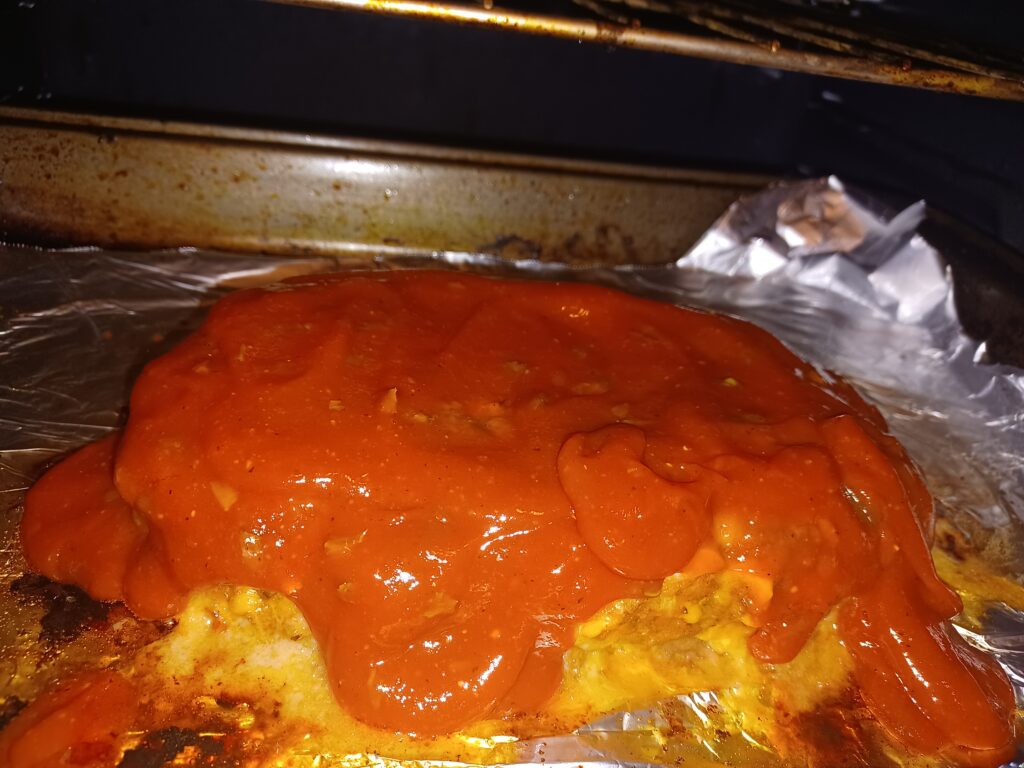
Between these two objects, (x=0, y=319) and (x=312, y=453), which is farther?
(x=0, y=319)

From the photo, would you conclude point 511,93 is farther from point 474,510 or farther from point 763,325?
point 474,510

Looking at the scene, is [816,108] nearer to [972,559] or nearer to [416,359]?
[972,559]

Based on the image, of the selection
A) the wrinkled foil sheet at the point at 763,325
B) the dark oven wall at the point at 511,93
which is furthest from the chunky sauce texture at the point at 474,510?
the dark oven wall at the point at 511,93

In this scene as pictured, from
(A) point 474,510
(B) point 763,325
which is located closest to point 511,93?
(B) point 763,325

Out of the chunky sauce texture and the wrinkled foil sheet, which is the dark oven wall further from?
the chunky sauce texture

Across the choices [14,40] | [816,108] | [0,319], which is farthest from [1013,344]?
[14,40]

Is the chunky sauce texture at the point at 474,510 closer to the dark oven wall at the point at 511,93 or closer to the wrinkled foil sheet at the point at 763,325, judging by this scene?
the wrinkled foil sheet at the point at 763,325
